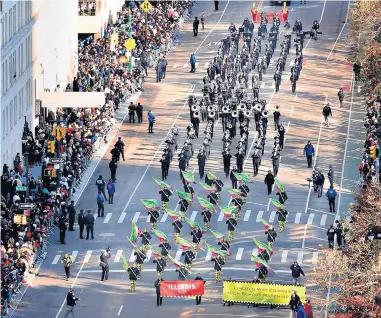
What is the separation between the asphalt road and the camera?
325ft

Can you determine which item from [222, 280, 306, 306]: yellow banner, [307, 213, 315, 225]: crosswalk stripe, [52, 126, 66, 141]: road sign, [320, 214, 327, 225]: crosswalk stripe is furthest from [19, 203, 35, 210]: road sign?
[320, 214, 327, 225]: crosswalk stripe

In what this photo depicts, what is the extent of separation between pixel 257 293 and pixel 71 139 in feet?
85.2

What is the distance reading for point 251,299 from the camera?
321 ft

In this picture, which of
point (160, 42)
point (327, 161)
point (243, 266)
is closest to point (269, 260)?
point (243, 266)

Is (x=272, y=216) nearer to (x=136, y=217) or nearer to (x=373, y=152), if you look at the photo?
(x=136, y=217)

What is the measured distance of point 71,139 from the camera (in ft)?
396

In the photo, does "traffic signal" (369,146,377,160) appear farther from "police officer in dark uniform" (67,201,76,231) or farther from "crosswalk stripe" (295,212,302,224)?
"police officer in dark uniform" (67,201,76,231)

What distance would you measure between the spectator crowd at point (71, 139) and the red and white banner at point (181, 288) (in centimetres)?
656

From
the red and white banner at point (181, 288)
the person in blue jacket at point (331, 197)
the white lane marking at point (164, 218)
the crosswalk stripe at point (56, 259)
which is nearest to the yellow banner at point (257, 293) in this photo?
the red and white banner at point (181, 288)

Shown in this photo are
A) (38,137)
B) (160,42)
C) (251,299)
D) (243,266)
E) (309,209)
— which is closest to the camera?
(251,299)

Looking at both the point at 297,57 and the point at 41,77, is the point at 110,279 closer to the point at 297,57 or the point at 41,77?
the point at 41,77

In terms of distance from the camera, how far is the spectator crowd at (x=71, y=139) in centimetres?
10094

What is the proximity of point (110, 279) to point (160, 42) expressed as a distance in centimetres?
5393

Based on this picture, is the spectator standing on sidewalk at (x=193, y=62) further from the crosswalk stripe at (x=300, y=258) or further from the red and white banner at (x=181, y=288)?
the red and white banner at (x=181, y=288)
